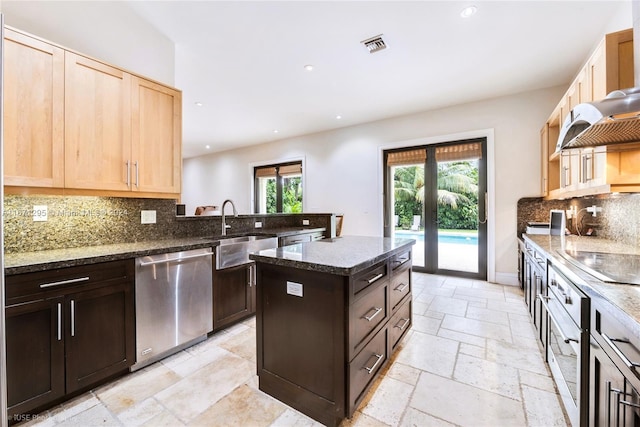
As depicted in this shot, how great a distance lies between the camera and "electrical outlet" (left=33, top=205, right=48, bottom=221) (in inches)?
74.5

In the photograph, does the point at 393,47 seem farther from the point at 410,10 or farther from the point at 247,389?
the point at 247,389

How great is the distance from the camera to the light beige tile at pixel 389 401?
60.6 inches

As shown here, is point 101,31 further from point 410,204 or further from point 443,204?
point 443,204

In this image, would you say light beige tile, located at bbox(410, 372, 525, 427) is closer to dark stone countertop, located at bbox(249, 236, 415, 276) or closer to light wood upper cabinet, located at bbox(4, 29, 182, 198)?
dark stone countertop, located at bbox(249, 236, 415, 276)

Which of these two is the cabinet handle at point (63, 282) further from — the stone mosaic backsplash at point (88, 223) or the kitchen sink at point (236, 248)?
the kitchen sink at point (236, 248)

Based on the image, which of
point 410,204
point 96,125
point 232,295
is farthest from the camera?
point 410,204

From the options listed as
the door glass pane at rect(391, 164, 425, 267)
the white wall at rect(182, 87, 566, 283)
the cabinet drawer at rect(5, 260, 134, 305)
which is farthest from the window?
the cabinet drawer at rect(5, 260, 134, 305)

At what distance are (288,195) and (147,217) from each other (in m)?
4.29

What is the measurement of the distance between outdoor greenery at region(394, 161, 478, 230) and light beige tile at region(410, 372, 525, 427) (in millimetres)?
3237

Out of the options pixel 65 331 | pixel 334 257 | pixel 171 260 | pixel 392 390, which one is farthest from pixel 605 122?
pixel 65 331

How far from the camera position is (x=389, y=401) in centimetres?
166

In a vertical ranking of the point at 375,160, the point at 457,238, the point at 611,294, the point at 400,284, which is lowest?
the point at 400,284

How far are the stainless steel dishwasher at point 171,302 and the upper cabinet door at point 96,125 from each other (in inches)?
29.1

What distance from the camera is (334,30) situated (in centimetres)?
263
